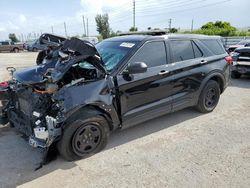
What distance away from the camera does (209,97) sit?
5.55m

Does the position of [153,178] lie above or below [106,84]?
below

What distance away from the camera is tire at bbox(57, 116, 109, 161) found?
11.4 ft

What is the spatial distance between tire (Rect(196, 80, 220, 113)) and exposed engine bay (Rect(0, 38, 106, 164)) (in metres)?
2.55

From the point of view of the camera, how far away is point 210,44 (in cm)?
552

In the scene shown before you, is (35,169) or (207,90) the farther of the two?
(207,90)

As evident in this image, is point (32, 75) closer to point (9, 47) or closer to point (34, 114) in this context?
point (34, 114)

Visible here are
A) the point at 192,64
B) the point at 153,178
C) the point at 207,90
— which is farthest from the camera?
the point at 207,90

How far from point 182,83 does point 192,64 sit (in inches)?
18.7

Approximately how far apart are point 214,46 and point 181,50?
1.20 meters

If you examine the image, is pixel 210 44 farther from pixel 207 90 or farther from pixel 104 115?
pixel 104 115

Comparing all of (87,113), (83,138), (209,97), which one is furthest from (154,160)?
(209,97)

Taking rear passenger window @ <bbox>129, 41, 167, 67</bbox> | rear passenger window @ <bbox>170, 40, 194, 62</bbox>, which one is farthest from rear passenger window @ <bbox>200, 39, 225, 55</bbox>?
rear passenger window @ <bbox>129, 41, 167, 67</bbox>

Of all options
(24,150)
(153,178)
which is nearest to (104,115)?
(153,178)

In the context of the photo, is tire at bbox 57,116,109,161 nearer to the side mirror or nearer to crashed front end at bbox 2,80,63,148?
crashed front end at bbox 2,80,63,148
